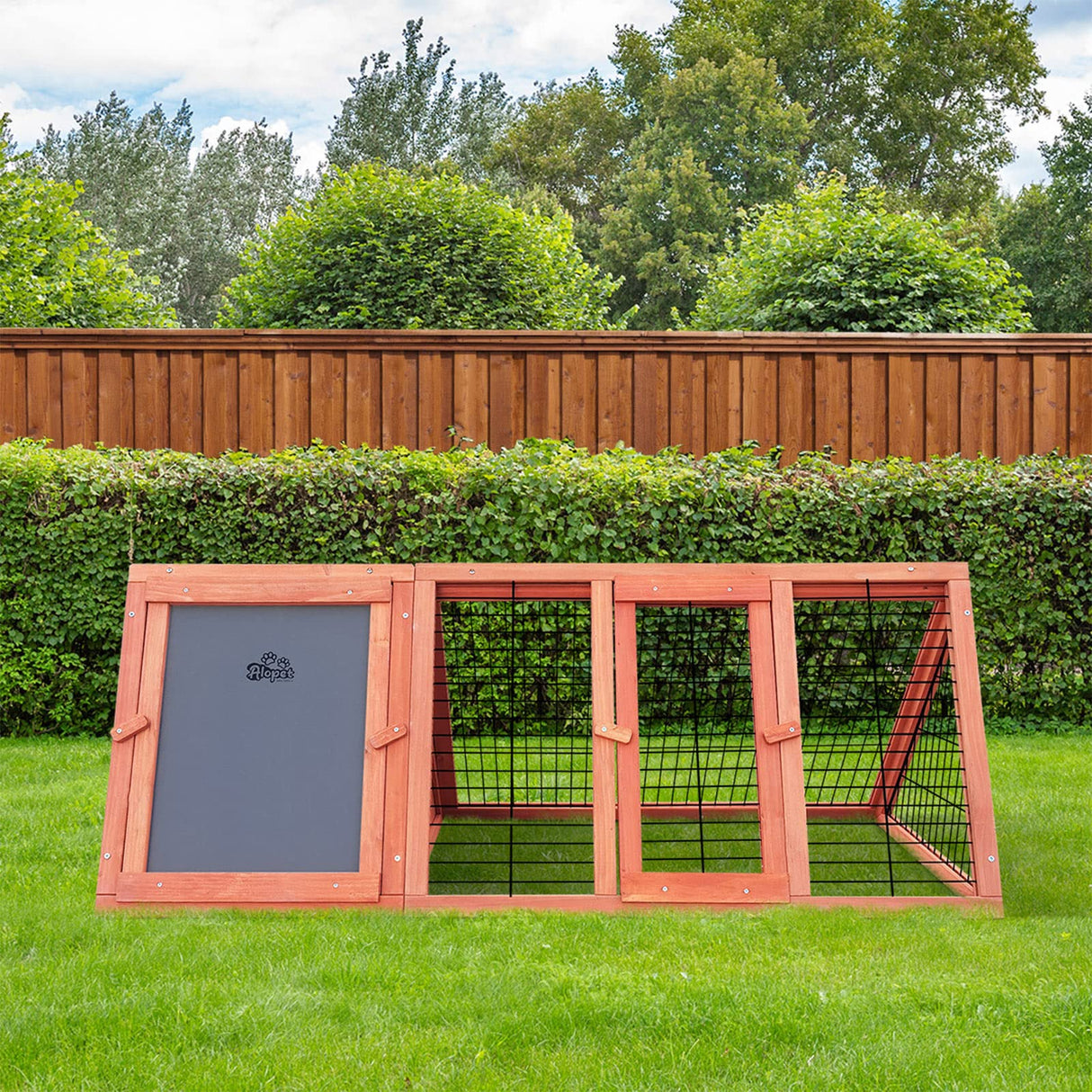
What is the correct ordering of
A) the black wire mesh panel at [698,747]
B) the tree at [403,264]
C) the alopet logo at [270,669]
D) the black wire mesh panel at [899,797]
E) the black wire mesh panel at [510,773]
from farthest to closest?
1. the tree at [403,264]
2. the black wire mesh panel at [698,747]
3. the black wire mesh panel at [510,773]
4. the black wire mesh panel at [899,797]
5. the alopet logo at [270,669]

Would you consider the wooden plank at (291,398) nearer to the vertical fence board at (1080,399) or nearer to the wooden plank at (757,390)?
the wooden plank at (757,390)

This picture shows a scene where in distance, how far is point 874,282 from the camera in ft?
32.2

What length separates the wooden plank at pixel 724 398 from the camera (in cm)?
838

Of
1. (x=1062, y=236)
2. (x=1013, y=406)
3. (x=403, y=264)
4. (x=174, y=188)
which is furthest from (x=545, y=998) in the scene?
(x=174, y=188)

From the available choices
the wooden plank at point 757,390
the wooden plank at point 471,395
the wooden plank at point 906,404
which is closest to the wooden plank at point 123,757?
the wooden plank at point 471,395

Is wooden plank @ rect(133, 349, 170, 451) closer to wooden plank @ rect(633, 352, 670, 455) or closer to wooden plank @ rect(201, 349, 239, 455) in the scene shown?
wooden plank @ rect(201, 349, 239, 455)

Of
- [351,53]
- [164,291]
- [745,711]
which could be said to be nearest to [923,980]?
[745,711]

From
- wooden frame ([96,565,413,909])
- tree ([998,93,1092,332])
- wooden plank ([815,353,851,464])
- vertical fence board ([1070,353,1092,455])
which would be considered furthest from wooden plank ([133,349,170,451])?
tree ([998,93,1092,332])

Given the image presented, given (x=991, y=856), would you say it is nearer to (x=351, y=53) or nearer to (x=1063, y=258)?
(x=1063, y=258)

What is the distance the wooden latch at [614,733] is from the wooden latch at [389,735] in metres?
0.67

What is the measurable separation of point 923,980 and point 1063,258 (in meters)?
32.9

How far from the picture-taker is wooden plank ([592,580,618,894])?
3.81 m

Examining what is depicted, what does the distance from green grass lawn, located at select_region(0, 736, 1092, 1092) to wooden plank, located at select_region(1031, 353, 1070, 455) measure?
522cm

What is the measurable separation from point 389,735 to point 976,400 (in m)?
6.15
